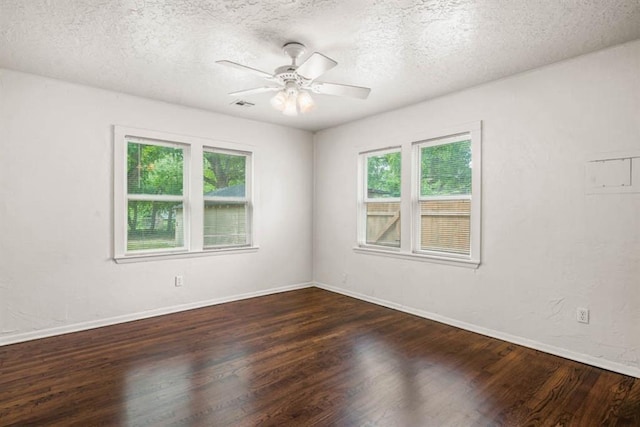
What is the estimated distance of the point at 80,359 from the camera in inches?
112

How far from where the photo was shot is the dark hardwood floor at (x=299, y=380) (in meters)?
2.08

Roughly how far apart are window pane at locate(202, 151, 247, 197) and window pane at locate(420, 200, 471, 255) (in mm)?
2525

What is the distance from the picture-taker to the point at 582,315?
9.38ft

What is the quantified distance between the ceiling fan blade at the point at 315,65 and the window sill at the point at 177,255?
2754 millimetres

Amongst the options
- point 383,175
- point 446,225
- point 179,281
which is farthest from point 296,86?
point 179,281

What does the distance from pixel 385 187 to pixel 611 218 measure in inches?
96.1

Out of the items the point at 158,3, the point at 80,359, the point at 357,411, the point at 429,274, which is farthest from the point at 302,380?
the point at 158,3

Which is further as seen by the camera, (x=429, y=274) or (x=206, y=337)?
(x=429, y=274)

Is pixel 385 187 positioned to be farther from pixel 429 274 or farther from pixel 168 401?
pixel 168 401

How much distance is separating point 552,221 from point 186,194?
401 cm

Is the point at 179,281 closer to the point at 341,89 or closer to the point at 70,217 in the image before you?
the point at 70,217

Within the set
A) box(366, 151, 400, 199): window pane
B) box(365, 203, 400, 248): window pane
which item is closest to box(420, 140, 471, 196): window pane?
box(366, 151, 400, 199): window pane

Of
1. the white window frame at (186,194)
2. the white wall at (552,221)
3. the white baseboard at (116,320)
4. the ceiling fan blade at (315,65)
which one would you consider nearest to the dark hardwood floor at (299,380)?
the white baseboard at (116,320)

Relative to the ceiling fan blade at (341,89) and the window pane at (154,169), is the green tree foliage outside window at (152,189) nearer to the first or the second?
the window pane at (154,169)
